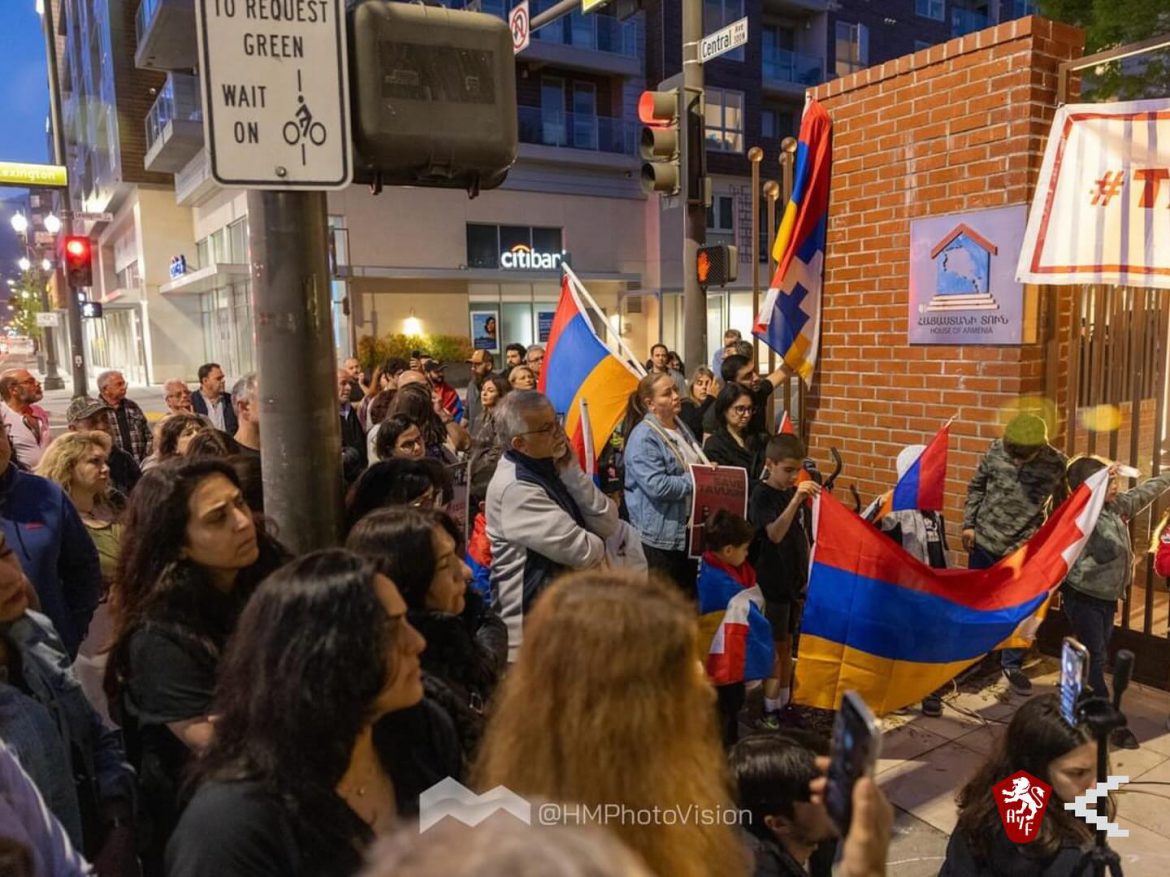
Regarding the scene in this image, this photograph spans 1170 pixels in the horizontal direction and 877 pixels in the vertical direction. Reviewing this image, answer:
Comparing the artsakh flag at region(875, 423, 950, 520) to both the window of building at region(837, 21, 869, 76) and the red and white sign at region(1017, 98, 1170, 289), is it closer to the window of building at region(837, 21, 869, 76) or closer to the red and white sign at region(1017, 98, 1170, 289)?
the red and white sign at region(1017, 98, 1170, 289)

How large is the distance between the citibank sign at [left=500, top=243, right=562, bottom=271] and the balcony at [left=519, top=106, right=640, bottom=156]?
129 inches

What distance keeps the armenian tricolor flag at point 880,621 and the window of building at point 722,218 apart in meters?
27.3

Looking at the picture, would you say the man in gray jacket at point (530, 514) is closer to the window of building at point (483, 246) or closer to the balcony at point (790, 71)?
the window of building at point (483, 246)

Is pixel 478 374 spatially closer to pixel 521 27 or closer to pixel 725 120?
pixel 521 27

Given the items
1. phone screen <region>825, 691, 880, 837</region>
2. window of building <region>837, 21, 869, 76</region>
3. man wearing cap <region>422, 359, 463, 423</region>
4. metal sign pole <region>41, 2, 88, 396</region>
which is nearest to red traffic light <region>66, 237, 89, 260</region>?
metal sign pole <region>41, 2, 88, 396</region>

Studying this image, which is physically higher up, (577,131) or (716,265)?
(577,131)

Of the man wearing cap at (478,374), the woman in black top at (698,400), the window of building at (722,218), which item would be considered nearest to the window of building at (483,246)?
the window of building at (722,218)

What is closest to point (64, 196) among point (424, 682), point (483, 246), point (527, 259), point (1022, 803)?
point (483, 246)

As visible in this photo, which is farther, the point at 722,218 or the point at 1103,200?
the point at 722,218

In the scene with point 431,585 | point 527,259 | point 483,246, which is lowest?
point 431,585

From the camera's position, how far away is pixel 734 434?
580 centimetres

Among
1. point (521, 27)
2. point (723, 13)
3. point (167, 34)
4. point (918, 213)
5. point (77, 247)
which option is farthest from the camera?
point (723, 13)

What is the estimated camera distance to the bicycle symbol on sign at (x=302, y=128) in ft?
7.53

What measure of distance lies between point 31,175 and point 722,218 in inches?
851
